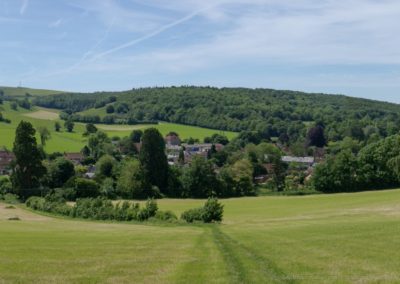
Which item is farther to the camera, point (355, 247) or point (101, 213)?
point (101, 213)

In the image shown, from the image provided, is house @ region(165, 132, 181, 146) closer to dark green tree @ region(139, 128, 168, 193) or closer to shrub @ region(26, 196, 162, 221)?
dark green tree @ region(139, 128, 168, 193)

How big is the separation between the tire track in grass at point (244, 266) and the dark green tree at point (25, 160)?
53.5 meters

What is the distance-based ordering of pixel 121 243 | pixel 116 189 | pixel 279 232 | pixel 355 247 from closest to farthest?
1. pixel 355 247
2. pixel 121 243
3. pixel 279 232
4. pixel 116 189

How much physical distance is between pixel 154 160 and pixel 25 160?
2300 centimetres

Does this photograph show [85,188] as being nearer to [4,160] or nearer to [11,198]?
[11,198]

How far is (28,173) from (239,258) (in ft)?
194

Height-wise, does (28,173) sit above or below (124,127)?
below

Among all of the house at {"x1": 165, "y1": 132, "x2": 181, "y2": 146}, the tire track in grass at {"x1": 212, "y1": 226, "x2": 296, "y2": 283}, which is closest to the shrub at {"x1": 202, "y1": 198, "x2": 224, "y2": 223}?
the tire track in grass at {"x1": 212, "y1": 226, "x2": 296, "y2": 283}

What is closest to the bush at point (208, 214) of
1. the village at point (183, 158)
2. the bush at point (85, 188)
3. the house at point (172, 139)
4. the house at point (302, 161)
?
the bush at point (85, 188)

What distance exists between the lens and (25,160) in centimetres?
7281

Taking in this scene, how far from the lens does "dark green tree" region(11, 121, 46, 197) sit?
2842 inches

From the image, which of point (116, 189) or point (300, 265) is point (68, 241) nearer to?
point (300, 265)

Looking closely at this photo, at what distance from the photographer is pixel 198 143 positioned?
17612cm

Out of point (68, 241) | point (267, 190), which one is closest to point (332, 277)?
point (68, 241)
